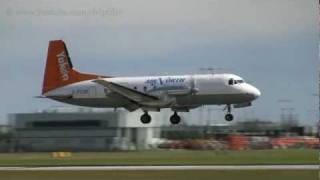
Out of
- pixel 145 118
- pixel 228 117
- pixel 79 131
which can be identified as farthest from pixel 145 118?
pixel 79 131

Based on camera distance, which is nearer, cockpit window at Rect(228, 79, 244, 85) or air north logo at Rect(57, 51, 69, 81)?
air north logo at Rect(57, 51, 69, 81)

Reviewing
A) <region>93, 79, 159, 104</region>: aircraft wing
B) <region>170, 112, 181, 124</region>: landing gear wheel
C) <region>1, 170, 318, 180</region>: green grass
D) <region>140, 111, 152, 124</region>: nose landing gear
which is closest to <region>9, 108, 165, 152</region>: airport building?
<region>1, 170, 318, 180</region>: green grass

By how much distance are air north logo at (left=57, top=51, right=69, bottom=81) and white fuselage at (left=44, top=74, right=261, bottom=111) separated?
1.57 ft

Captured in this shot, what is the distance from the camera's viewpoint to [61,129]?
Result: 3503 cm

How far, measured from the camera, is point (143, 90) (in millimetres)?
22438

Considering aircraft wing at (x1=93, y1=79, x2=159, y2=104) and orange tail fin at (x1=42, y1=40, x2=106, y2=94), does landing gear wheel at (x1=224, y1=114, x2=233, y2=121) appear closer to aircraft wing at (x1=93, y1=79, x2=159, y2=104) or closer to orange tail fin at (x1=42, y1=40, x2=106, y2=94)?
aircraft wing at (x1=93, y1=79, x2=159, y2=104)

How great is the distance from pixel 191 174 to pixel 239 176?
1.98 m

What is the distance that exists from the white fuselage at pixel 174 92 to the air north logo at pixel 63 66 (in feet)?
1.57

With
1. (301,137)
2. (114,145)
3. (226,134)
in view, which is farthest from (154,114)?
(226,134)

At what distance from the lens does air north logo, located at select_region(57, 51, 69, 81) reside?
74.5 ft

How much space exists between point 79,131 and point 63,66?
43.9 ft

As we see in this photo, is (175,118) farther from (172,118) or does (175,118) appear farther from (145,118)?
(145,118)

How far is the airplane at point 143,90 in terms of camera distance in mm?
21469

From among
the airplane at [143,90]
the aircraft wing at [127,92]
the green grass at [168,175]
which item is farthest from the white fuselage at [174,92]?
the green grass at [168,175]
